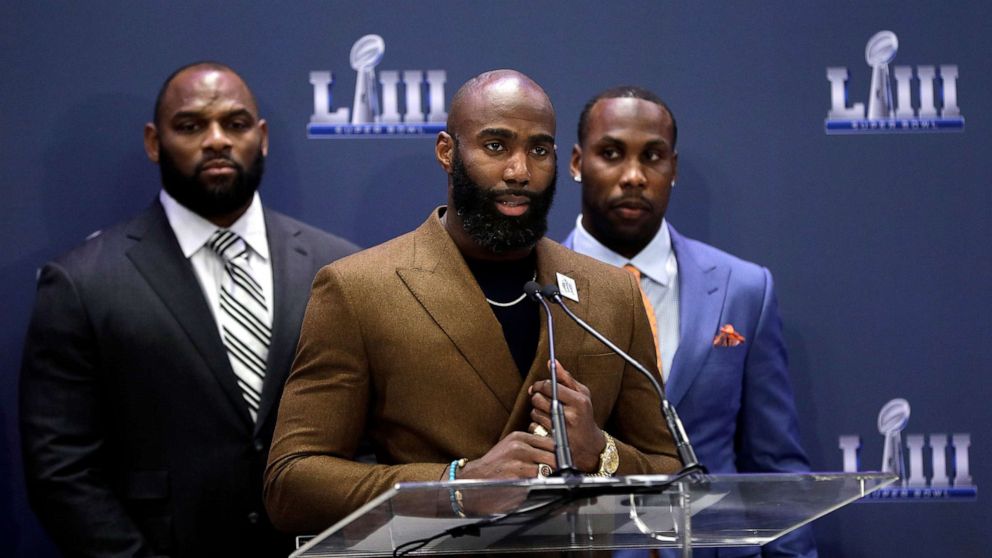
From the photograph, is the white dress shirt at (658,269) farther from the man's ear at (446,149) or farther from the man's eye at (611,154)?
the man's ear at (446,149)

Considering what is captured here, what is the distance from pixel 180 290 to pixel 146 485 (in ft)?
1.84

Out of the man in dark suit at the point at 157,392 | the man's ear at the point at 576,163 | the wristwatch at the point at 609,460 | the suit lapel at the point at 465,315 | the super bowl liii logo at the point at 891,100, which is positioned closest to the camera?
the wristwatch at the point at 609,460

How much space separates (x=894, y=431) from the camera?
14.7ft

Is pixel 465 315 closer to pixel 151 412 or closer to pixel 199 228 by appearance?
pixel 151 412

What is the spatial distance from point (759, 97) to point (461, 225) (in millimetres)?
1971

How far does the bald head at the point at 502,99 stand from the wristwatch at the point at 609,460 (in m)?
0.69

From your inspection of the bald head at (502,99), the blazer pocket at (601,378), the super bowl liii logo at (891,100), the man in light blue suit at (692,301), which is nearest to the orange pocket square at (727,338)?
the man in light blue suit at (692,301)

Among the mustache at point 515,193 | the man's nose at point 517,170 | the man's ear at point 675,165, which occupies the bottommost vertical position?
the mustache at point 515,193

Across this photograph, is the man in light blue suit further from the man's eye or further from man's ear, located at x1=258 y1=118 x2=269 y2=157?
man's ear, located at x1=258 y1=118 x2=269 y2=157

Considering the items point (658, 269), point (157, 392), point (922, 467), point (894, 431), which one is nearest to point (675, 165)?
point (658, 269)

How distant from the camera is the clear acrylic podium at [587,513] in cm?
209

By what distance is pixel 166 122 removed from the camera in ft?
13.4

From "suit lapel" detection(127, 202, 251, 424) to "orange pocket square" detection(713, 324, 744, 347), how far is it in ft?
4.53

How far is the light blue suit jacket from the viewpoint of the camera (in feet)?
12.8
